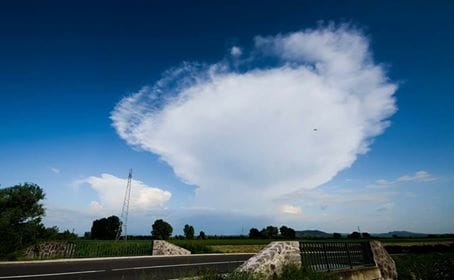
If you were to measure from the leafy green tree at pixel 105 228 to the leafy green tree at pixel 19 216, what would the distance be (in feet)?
150

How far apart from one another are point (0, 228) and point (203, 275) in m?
16.0

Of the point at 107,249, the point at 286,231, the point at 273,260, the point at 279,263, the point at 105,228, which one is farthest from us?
the point at 286,231

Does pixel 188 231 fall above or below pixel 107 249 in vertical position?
above

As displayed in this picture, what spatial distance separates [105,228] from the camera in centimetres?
6488

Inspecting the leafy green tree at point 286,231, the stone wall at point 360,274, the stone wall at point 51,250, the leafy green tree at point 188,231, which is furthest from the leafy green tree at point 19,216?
the leafy green tree at point 286,231

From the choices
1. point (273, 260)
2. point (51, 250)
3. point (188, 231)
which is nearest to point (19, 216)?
point (51, 250)

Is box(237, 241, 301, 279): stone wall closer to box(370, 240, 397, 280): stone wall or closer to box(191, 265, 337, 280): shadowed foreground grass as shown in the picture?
box(191, 265, 337, 280): shadowed foreground grass

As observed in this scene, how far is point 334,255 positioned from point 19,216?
18.9 meters

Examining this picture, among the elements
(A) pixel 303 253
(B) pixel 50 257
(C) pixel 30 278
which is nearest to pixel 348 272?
(A) pixel 303 253

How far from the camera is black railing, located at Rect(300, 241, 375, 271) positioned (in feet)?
37.5

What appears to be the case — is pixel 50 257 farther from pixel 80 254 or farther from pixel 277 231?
pixel 277 231

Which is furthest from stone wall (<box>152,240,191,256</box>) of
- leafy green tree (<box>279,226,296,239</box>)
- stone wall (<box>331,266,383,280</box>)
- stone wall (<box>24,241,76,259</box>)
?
leafy green tree (<box>279,226,296,239</box>)

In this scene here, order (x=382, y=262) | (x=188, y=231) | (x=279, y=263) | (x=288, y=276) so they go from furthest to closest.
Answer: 1. (x=188, y=231)
2. (x=382, y=262)
3. (x=279, y=263)
4. (x=288, y=276)

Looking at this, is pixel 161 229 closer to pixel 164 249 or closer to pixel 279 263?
pixel 164 249
